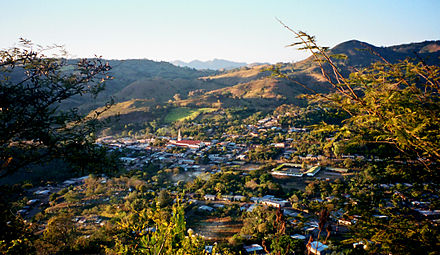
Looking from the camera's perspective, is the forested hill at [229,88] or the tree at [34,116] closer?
the tree at [34,116]

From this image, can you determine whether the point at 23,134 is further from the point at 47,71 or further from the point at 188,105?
the point at 188,105

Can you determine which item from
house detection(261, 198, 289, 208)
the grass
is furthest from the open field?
the grass

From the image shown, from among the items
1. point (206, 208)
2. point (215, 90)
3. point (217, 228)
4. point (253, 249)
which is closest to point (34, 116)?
point (253, 249)

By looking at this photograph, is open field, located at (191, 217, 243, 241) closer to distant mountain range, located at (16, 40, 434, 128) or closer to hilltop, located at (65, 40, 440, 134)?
distant mountain range, located at (16, 40, 434, 128)

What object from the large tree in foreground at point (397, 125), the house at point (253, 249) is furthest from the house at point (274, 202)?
the large tree in foreground at point (397, 125)

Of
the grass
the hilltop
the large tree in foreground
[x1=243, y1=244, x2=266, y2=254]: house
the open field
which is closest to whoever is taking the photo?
the large tree in foreground

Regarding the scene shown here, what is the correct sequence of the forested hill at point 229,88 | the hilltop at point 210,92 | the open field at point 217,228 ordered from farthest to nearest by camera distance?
1. the forested hill at point 229,88
2. the hilltop at point 210,92
3. the open field at point 217,228

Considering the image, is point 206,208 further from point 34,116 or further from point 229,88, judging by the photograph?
point 229,88

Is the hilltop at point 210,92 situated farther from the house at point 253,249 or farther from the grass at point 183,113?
the house at point 253,249
